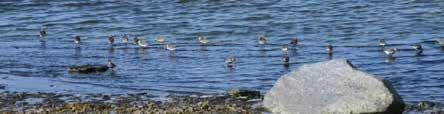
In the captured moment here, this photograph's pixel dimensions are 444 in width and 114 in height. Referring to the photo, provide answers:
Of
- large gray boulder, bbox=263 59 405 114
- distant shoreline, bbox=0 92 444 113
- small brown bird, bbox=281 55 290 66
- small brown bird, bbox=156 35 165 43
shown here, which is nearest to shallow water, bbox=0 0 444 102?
small brown bird, bbox=281 55 290 66

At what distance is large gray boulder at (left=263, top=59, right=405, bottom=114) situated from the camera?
51.8ft

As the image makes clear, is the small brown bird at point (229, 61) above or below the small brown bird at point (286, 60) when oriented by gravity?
above

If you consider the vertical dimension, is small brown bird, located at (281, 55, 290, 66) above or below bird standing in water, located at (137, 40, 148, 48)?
below

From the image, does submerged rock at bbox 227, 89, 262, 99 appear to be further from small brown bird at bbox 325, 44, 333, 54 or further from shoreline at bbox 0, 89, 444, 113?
→ small brown bird at bbox 325, 44, 333, 54

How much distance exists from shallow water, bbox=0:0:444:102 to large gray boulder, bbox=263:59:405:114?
4080 millimetres

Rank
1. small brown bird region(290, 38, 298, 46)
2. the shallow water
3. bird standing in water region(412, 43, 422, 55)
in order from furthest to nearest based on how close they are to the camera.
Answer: small brown bird region(290, 38, 298, 46), bird standing in water region(412, 43, 422, 55), the shallow water

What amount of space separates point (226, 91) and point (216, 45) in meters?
9.04

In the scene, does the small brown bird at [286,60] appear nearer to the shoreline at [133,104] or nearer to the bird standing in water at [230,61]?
the bird standing in water at [230,61]

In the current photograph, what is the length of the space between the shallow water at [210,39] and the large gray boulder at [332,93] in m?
4.08

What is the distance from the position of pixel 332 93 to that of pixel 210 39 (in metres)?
15.4

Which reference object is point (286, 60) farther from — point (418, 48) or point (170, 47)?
point (170, 47)

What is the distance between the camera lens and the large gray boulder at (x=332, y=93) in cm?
1579

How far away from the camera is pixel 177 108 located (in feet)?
60.0

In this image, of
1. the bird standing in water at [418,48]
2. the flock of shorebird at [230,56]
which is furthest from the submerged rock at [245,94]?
the bird standing in water at [418,48]
